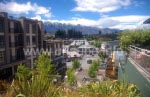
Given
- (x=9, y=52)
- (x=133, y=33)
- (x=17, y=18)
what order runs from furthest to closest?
(x=17, y=18), (x=9, y=52), (x=133, y=33)

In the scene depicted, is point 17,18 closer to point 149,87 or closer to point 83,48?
point 149,87

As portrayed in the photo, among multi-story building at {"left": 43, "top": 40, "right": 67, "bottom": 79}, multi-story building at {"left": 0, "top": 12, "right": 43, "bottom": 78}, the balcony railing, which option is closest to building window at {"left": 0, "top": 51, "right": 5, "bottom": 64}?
multi-story building at {"left": 0, "top": 12, "right": 43, "bottom": 78}

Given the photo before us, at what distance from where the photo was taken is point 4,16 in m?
29.0

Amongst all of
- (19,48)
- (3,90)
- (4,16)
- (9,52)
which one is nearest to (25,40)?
(19,48)

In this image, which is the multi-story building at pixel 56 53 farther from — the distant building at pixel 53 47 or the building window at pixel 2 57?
the building window at pixel 2 57

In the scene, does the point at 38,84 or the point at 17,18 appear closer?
the point at 38,84

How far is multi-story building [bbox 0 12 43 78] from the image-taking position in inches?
1160

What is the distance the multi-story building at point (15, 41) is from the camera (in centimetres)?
2947

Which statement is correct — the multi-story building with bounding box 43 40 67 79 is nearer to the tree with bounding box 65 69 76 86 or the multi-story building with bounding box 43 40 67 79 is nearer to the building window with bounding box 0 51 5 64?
the building window with bounding box 0 51 5 64

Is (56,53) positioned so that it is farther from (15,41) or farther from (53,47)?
(15,41)

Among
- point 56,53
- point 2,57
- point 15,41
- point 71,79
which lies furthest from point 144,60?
point 56,53

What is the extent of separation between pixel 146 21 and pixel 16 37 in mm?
19162

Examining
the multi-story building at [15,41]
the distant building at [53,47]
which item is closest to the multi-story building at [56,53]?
the distant building at [53,47]

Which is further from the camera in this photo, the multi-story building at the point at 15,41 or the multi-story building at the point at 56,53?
the multi-story building at the point at 56,53
